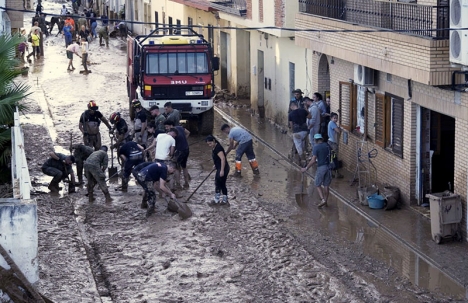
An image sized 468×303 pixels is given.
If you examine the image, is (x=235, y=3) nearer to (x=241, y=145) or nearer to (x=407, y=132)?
(x=241, y=145)

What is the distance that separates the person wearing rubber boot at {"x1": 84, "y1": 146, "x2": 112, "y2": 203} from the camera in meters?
18.0

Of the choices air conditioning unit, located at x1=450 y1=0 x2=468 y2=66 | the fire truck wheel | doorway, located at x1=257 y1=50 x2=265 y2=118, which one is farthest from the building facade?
doorway, located at x1=257 y1=50 x2=265 y2=118


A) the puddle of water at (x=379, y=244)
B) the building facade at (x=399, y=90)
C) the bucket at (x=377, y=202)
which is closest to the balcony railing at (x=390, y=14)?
the building facade at (x=399, y=90)

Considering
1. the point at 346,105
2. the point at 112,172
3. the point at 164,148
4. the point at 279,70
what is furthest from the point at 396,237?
the point at 279,70

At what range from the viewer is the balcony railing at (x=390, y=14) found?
51.0 feet

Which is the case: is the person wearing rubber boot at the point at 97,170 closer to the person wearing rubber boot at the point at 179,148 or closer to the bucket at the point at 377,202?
the person wearing rubber boot at the point at 179,148

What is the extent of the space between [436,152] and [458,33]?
358 centimetres

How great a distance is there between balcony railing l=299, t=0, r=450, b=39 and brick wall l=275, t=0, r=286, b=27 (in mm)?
1619

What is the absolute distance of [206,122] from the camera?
81.9 ft

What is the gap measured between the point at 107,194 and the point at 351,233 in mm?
5147

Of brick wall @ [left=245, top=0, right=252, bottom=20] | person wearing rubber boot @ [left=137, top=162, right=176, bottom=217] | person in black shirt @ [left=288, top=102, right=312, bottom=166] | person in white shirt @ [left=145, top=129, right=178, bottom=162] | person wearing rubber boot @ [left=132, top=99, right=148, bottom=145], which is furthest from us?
brick wall @ [left=245, top=0, right=252, bottom=20]

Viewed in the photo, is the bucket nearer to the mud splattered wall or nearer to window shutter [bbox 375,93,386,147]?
window shutter [bbox 375,93,386,147]

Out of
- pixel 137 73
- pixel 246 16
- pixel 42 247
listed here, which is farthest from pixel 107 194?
pixel 246 16

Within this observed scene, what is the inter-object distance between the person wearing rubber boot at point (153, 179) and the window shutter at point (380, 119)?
4505 millimetres
